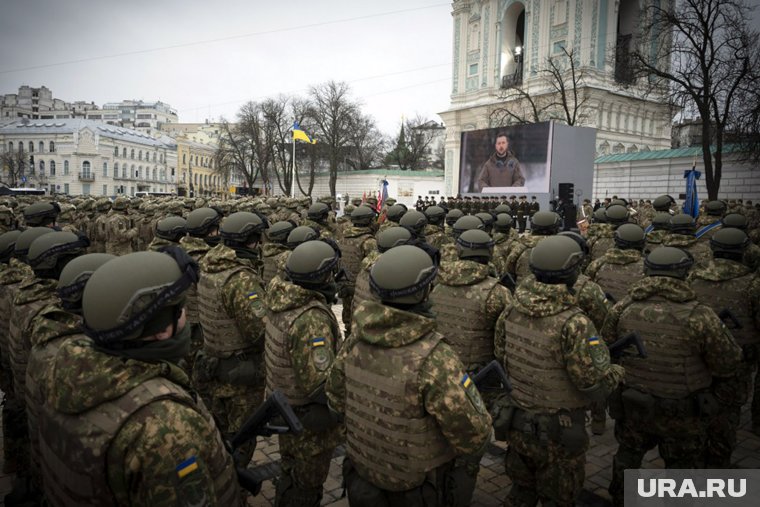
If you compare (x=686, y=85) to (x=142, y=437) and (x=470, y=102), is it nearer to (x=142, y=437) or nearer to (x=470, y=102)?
(x=142, y=437)

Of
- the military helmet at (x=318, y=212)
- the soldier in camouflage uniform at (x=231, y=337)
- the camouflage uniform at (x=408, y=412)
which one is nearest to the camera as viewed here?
the camouflage uniform at (x=408, y=412)

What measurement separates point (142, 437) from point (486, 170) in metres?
30.5

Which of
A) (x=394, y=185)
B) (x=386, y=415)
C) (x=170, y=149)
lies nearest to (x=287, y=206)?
(x=386, y=415)

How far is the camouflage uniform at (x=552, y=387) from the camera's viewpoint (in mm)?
3525

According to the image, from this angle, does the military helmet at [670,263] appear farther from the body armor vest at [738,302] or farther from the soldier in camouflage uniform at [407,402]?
the soldier in camouflage uniform at [407,402]

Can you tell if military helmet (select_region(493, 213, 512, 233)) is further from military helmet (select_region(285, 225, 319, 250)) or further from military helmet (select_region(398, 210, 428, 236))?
military helmet (select_region(285, 225, 319, 250))

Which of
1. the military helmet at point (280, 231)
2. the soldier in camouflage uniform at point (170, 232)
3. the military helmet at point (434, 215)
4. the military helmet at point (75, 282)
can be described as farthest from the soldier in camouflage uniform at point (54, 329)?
the military helmet at point (434, 215)

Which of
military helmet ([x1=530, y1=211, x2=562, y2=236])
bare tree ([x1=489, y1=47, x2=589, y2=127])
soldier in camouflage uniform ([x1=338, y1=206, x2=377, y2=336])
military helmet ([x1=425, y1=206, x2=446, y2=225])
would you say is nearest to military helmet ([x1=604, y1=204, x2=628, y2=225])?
military helmet ([x1=530, y1=211, x2=562, y2=236])

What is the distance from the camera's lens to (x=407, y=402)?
2.66m

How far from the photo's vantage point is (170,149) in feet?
307

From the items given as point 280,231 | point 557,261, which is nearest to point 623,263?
point 557,261

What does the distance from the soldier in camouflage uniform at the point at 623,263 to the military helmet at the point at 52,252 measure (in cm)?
613

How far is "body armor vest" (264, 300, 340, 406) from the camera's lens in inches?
142

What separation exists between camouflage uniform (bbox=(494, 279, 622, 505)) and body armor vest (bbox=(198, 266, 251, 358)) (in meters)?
Answer: 2.41
